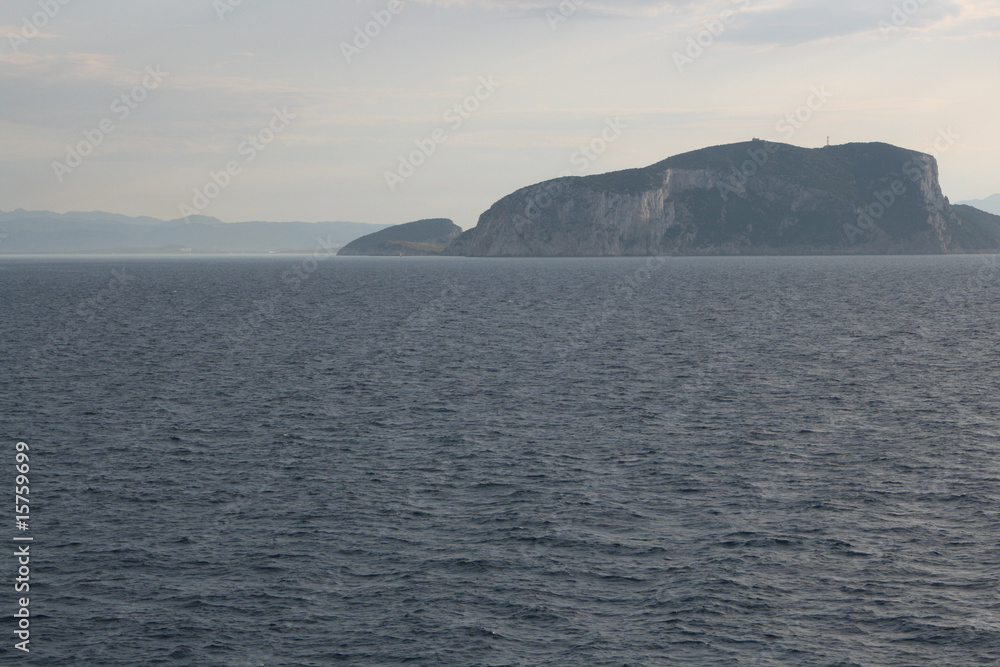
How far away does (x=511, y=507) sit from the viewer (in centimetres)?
3497

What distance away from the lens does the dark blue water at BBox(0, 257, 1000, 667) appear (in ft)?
79.4

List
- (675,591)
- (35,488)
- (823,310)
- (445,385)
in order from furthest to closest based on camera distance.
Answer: (823,310), (445,385), (35,488), (675,591)

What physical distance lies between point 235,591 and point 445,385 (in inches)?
1482

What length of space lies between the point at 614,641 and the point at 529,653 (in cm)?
239

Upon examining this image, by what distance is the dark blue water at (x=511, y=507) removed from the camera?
24188 millimetres

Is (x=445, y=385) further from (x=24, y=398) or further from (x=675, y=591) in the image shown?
(x=675, y=591)

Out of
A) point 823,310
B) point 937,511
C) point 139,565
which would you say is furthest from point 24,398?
point 823,310

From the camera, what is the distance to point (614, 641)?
2369 cm

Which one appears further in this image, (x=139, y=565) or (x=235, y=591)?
(x=139, y=565)

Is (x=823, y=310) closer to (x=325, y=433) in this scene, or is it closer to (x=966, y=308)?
(x=966, y=308)

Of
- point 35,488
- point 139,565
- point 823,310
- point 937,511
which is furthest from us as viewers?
point 823,310

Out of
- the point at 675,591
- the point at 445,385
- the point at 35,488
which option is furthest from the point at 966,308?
the point at 35,488

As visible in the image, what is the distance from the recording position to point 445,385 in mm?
64125

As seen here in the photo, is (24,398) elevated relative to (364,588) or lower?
elevated
